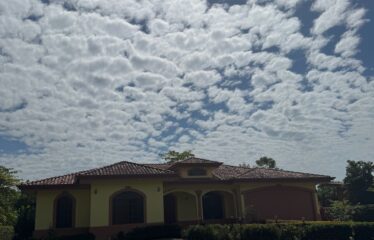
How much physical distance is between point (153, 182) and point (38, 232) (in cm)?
818

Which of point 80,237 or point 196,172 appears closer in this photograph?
point 80,237

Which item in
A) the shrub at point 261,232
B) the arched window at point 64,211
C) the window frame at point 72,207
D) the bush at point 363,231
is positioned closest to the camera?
the shrub at point 261,232

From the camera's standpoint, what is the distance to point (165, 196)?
28969mm

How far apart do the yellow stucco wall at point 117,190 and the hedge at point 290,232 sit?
4446mm

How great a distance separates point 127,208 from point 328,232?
12.5m

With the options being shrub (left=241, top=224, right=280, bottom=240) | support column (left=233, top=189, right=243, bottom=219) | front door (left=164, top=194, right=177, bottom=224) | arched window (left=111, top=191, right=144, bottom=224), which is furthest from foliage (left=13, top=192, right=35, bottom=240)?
shrub (left=241, top=224, right=280, bottom=240)

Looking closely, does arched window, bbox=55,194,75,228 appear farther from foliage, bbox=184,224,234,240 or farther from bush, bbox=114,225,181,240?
foliage, bbox=184,224,234,240

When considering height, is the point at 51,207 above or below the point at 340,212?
above

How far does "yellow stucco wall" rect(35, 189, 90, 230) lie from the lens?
2520cm

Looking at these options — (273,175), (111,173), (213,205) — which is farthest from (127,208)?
(273,175)

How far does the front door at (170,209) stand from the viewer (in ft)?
94.2

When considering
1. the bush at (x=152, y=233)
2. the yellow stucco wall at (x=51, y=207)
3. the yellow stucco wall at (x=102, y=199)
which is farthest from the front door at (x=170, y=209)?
the yellow stucco wall at (x=51, y=207)

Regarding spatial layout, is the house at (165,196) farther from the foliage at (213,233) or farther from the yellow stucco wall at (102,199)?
the foliage at (213,233)

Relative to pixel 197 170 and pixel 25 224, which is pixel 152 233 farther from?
pixel 25 224
